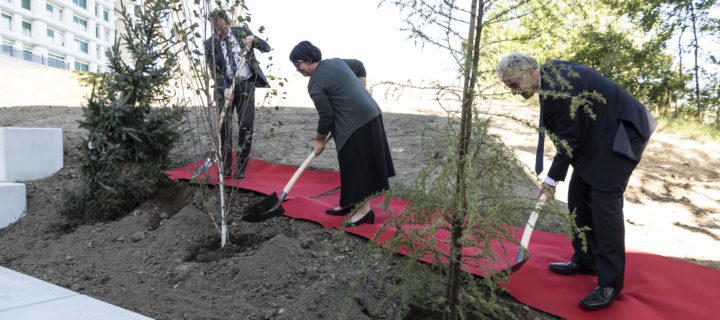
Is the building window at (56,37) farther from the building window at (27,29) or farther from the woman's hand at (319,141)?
the woman's hand at (319,141)

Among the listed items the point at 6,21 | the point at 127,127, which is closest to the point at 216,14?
the point at 127,127

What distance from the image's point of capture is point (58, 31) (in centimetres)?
3619

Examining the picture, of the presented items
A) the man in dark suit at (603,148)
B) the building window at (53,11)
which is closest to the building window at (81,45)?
Answer: the building window at (53,11)

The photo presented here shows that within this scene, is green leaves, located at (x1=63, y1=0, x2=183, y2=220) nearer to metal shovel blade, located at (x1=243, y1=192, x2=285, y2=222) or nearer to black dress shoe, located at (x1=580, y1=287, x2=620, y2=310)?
metal shovel blade, located at (x1=243, y1=192, x2=285, y2=222)

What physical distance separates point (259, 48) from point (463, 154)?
214 centimetres

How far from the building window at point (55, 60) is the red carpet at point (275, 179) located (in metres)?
38.5

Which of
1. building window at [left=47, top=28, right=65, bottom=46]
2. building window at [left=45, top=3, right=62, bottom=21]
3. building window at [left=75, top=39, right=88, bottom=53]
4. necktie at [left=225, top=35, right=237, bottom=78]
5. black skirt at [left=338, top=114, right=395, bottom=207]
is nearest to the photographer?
necktie at [left=225, top=35, right=237, bottom=78]

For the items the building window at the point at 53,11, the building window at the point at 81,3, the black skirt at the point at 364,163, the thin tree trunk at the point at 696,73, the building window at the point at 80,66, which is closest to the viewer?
the black skirt at the point at 364,163

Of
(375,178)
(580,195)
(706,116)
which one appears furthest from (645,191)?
(706,116)

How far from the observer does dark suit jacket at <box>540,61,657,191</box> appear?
2357 mm

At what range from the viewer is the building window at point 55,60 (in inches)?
1360

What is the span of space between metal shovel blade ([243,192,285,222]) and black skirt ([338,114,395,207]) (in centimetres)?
61

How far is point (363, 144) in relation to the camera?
134 inches

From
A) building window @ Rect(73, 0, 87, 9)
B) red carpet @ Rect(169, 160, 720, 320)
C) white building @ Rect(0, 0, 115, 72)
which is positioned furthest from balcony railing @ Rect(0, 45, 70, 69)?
red carpet @ Rect(169, 160, 720, 320)
